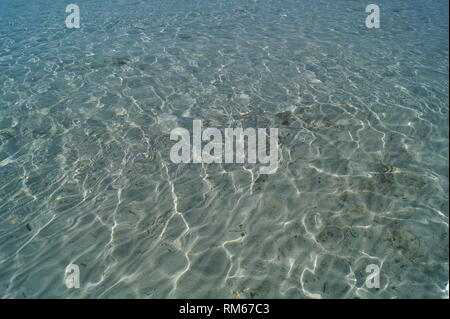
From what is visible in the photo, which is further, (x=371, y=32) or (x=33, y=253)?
(x=371, y=32)

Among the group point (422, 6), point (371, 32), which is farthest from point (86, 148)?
point (422, 6)

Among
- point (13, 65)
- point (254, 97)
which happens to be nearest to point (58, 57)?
point (13, 65)

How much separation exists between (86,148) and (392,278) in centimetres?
624

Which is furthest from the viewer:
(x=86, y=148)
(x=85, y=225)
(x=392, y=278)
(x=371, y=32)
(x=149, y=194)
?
(x=371, y=32)

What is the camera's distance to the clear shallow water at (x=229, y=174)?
14.7 feet

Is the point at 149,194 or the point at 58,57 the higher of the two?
the point at 58,57

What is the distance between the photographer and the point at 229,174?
6.11 meters

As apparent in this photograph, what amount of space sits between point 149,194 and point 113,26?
12.0 m

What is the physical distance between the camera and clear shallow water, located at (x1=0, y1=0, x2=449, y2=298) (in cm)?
449
